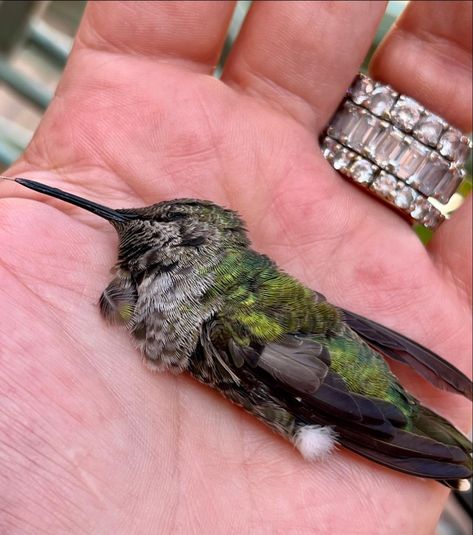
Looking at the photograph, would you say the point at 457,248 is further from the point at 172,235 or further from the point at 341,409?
the point at 172,235

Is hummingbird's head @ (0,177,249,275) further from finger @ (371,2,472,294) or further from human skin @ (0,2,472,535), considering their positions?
finger @ (371,2,472,294)

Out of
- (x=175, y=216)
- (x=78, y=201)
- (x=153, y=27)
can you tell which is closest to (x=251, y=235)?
(x=175, y=216)

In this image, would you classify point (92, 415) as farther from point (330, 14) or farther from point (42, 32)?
point (42, 32)

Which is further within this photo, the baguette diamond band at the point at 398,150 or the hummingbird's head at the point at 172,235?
the baguette diamond band at the point at 398,150

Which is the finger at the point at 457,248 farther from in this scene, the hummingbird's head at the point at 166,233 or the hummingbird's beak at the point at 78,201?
the hummingbird's beak at the point at 78,201

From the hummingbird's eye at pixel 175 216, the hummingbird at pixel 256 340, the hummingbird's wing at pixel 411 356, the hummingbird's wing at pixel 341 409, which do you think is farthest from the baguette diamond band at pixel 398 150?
the hummingbird's wing at pixel 341 409

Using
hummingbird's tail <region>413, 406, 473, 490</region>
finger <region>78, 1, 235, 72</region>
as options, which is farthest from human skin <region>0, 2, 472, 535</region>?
hummingbird's tail <region>413, 406, 473, 490</region>

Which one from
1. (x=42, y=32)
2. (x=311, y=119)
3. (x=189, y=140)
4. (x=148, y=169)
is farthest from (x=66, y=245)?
(x=42, y=32)
